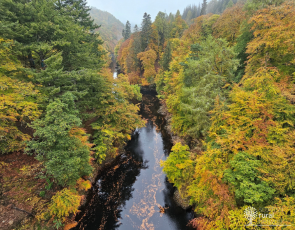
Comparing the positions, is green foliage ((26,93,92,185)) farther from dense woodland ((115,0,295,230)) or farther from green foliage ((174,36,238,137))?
green foliage ((174,36,238,137))

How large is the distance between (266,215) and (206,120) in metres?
10.2

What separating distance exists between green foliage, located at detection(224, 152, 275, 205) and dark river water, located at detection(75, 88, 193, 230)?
26.8 feet

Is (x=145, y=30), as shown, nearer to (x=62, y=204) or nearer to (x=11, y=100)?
(x=11, y=100)

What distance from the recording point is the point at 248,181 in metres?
8.42

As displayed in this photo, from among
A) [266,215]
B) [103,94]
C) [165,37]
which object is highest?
[165,37]

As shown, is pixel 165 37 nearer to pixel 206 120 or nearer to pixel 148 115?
pixel 148 115

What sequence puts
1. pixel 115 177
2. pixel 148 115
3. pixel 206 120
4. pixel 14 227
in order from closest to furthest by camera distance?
pixel 14 227 → pixel 206 120 → pixel 115 177 → pixel 148 115

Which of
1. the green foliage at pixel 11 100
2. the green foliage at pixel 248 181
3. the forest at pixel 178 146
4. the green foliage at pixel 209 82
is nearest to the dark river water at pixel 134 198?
the forest at pixel 178 146

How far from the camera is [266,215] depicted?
7512 millimetres

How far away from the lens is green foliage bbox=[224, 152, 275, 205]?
7824 millimetres

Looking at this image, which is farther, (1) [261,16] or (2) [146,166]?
(2) [146,166]

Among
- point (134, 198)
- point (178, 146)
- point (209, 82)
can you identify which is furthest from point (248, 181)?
point (209, 82)

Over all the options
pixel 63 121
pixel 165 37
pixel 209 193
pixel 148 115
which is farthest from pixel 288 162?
pixel 165 37

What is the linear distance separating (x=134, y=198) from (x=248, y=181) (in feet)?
40.1
